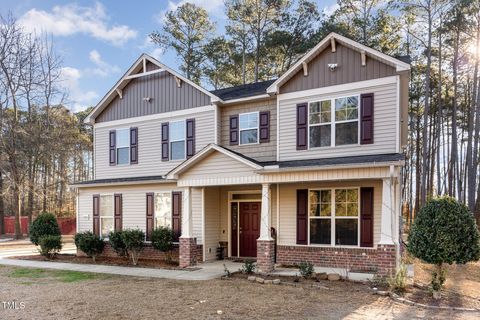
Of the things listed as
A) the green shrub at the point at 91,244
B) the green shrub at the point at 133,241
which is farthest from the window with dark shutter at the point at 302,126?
the green shrub at the point at 91,244

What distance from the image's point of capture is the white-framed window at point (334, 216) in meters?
11.4

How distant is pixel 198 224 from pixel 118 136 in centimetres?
557

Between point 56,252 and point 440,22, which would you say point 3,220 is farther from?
point 440,22

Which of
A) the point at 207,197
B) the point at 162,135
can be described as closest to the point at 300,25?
the point at 162,135

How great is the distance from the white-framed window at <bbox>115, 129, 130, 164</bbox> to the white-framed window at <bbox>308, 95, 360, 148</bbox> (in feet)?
25.6

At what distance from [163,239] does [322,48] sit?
8160 millimetres

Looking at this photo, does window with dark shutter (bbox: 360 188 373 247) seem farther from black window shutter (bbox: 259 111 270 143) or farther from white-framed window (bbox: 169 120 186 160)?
white-framed window (bbox: 169 120 186 160)

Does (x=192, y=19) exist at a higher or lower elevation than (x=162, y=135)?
higher

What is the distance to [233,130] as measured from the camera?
13922 millimetres

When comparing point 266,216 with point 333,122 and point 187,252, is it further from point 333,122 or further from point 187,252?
point 333,122

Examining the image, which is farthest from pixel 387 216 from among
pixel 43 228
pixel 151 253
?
A: pixel 43 228

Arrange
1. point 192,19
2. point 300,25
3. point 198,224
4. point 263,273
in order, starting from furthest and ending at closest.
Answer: point 192,19 → point 300,25 → point 198,224 → point 263,273

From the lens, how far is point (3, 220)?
29672 mm

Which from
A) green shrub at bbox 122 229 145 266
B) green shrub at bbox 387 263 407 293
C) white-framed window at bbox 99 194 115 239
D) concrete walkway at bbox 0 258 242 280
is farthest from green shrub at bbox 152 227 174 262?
green shrub at bbox 387 263 407 293
